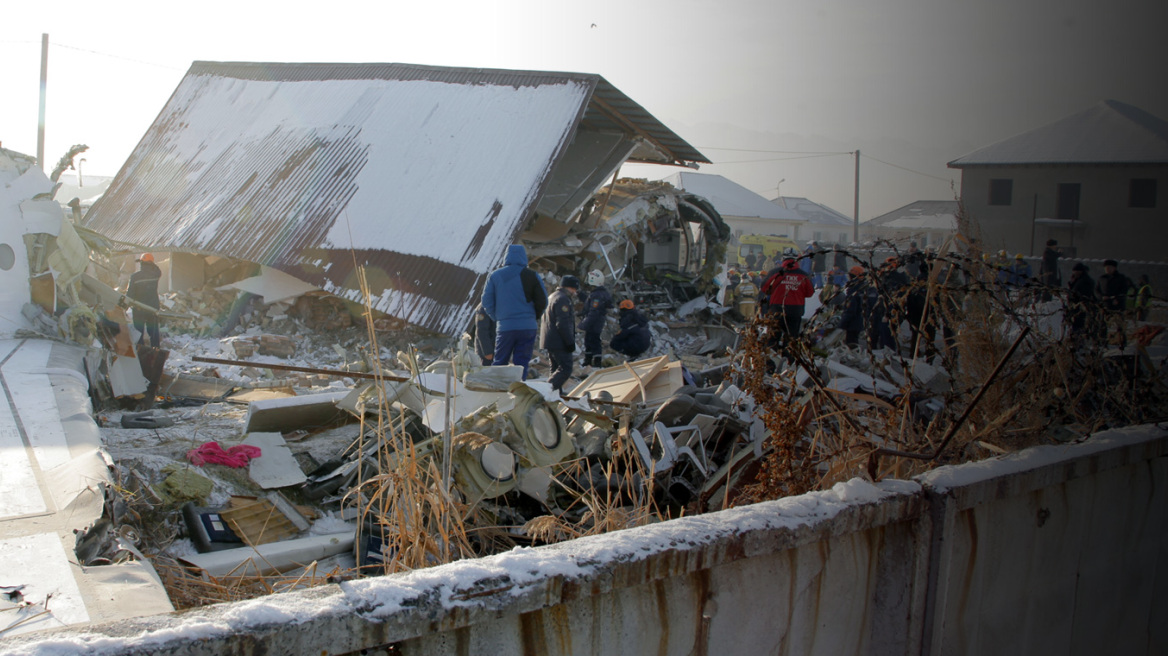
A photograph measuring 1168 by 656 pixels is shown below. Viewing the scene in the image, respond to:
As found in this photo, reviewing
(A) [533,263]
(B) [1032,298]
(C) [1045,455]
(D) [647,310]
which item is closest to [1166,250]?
(D) [647,310]

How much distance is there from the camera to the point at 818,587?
7.00 ft

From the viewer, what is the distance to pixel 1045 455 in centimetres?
271

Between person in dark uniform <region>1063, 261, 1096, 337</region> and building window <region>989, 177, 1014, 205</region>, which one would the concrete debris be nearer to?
person in dark uniform <region>1063, 261, 1096, 337</region>

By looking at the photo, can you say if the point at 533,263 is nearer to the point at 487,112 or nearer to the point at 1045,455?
the point at 487,112

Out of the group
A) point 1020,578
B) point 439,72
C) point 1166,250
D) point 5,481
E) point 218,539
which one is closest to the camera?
point 1020,578

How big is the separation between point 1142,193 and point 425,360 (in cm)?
2601

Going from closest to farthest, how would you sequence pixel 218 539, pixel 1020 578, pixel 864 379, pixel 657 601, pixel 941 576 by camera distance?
pixel 657 601
pixel 941 576
pixel 1020 578
pixel 218 539
pixel 864 379

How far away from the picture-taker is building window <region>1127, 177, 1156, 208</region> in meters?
25.7

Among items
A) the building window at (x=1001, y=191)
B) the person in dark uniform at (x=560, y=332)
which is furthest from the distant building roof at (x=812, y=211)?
the person in dark uniform at (x=560, y=332)

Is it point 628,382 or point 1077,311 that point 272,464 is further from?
point 1077,311

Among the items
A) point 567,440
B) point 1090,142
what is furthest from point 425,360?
point 1090,142

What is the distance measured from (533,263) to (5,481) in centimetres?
1104

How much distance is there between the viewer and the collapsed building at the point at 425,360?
3125mm

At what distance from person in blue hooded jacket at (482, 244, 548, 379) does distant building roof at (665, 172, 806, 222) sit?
45.1 metres
